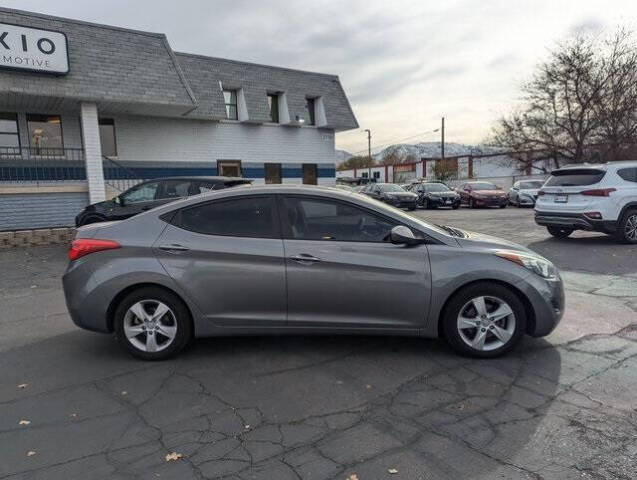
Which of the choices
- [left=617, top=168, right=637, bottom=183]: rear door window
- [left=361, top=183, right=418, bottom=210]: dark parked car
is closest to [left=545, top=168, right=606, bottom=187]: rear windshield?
[left=617, top=168, right=637, bottom=183]: rear door window

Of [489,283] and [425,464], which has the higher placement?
[489,283]

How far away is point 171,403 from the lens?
346 cm

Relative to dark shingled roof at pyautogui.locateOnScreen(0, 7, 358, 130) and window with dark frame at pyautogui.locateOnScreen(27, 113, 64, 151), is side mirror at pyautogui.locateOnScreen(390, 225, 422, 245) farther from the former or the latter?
window with dark frame at pyautogui.locateOnScreen(27, 113, 64, 151)

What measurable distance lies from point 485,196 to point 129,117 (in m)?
17.1

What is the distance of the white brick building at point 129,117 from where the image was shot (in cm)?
1284

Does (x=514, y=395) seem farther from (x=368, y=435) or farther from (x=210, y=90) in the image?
(x=210, y=90)

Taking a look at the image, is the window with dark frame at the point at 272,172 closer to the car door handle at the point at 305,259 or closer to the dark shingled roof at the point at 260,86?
the dark shingled roof at the point at 260,86

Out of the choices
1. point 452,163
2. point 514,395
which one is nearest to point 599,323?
point 514,395

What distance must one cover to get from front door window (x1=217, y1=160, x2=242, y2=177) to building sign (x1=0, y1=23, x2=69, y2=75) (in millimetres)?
7054

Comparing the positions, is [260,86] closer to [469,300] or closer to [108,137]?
[108,137]

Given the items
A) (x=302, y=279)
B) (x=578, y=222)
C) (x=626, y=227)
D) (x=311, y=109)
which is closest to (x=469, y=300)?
(x=302, y=279)

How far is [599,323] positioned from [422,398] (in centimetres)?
286

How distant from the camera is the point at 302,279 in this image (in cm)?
405

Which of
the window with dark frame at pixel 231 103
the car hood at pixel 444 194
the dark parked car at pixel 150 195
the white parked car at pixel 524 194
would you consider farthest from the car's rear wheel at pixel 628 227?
the window with dark frame at pixel 231 103
